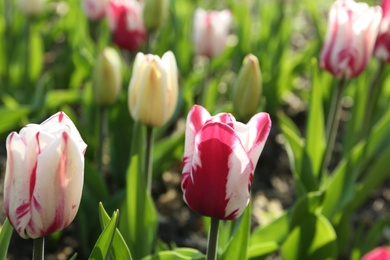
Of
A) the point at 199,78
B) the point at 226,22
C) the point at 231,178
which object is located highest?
the point at 231,178

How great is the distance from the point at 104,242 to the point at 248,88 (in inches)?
24.5

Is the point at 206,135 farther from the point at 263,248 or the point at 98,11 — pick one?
the point at 98,11

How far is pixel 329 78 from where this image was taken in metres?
2.42

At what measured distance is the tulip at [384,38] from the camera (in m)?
1.66

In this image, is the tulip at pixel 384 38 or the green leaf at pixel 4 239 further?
Result: the tulip at pixel 384 38

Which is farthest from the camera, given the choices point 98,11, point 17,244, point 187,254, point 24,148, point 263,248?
point 98,11

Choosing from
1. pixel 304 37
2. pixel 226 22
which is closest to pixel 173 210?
pixel 226 22

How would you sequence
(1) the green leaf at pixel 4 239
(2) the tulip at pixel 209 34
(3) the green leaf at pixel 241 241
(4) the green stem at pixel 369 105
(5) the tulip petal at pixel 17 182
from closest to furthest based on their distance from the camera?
(5) the tulip petal at pixel 17 182 < (1) the green leaf at pixel 4 239 < (3) the green leaf at pixel 241 241 < (4) the green stem at pixel 369 105 < (2) the tulip at pixel 209 34

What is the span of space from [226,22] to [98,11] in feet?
1.66

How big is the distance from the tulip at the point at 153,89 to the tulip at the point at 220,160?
37 centimetres

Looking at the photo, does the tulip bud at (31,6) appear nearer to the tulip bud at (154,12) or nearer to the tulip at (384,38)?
the tulip bud at (154,12)

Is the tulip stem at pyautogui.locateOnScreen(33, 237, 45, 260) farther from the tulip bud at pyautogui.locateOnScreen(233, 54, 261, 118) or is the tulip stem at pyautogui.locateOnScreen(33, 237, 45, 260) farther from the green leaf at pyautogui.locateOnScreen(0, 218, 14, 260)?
the tulip bud at pyautogui.locateOnScreen(233, 54, 261, 118)

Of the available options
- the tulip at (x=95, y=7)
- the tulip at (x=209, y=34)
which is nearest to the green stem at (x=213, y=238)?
the tulip at (x=209, y=34)

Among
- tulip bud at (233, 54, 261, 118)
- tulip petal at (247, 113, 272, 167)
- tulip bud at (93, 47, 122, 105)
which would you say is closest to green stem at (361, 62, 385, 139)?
tulip bud at (233, 54, 261, 118)
